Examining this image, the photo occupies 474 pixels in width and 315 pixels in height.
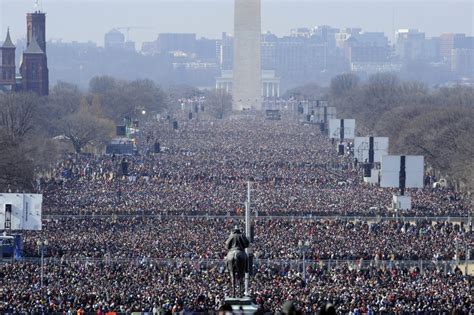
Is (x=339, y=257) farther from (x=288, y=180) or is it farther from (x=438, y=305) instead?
(x=288, y=180)

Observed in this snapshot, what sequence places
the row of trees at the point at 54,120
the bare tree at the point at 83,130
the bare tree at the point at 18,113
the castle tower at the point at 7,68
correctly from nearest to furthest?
the row of trees at the point at 54,120
the bare tree at the point at 18,113
the bare tree at the point at 83,130
the castle tower at the point at 7,68

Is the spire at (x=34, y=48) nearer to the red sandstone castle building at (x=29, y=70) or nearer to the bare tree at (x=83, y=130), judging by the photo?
the red sandstone castle building at (x=29, y=70)

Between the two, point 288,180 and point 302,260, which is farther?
point 288,180

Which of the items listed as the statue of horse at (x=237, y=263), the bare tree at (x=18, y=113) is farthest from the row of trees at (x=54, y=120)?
the statue of horse at (x=237, y=263)

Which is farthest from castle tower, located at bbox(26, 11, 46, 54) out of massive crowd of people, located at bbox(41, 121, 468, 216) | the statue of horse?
the statue of horse

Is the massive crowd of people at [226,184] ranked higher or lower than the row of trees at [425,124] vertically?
lower

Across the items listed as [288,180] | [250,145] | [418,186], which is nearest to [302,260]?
[418,186]

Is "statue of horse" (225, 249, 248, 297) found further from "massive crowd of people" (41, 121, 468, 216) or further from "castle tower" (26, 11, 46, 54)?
"castle tower" (26, 11, 46, 54)
